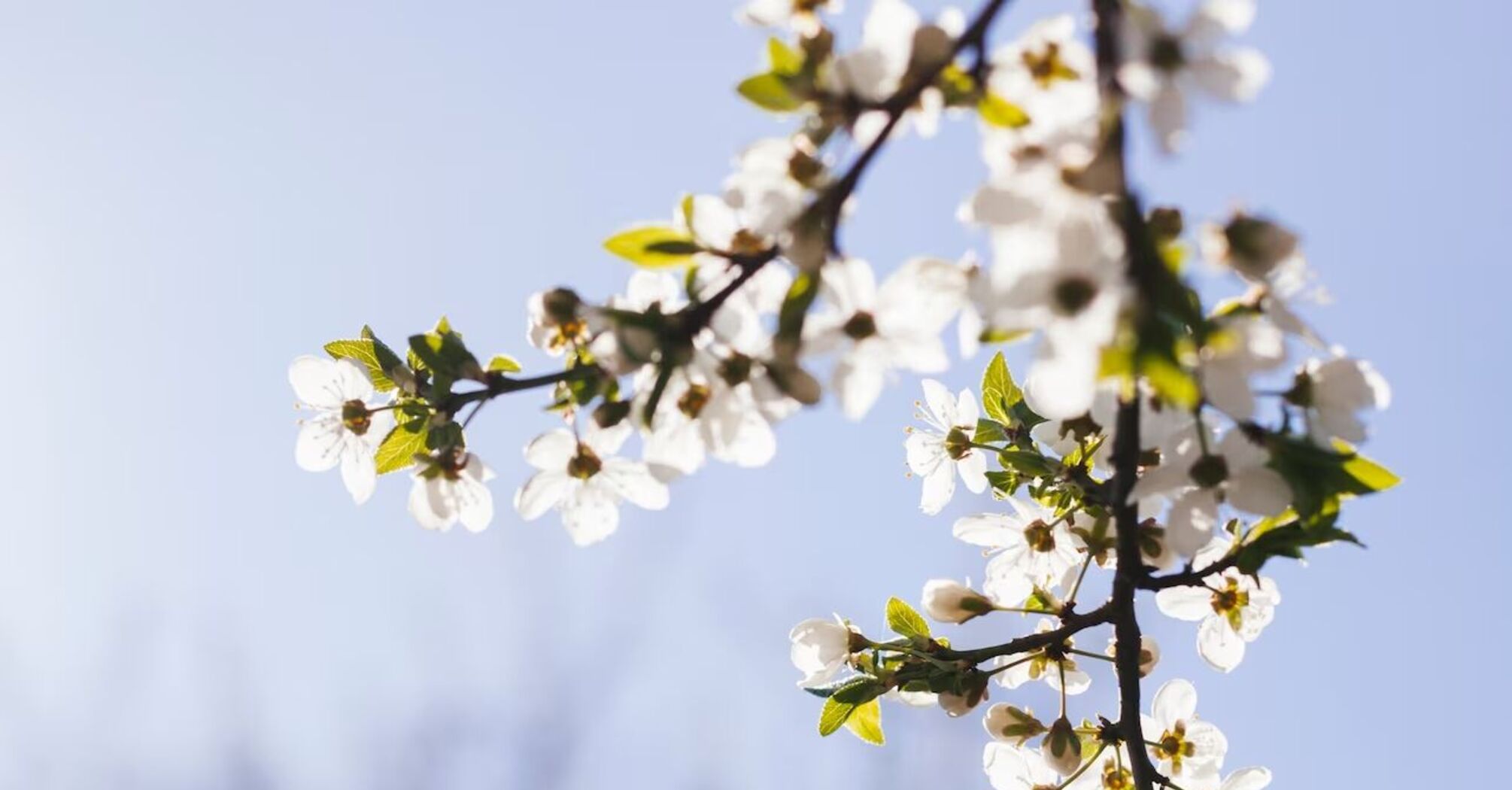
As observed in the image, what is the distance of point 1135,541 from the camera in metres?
1.52

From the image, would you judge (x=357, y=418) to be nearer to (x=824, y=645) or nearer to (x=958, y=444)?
(x=824, y=645)

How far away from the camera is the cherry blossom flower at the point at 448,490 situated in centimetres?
159

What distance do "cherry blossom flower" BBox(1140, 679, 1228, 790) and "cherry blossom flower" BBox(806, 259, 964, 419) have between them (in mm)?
961

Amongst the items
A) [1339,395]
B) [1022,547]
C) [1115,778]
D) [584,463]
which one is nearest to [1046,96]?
[1339,395]

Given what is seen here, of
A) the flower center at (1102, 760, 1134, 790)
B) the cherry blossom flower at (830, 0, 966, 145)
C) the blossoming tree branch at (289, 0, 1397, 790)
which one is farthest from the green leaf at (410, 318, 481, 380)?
the flower center at (1102, 760, 1134, 790)

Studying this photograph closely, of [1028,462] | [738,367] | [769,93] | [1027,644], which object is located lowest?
[1027,644]

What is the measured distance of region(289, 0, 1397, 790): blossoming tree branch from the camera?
1.04m

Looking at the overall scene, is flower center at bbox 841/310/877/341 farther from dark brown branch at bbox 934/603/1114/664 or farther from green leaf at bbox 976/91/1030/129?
dark brown branch at bbox 934/603/1114/664

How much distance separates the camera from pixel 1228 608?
5.97 ft

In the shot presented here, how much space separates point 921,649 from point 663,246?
2.51 feet

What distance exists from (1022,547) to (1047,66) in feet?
2.97

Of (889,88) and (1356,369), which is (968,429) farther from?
(889,88)

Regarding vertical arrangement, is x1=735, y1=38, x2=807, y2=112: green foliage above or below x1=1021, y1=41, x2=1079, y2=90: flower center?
above

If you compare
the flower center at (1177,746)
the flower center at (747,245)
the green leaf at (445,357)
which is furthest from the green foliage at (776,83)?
the flower center at (1177,746)
